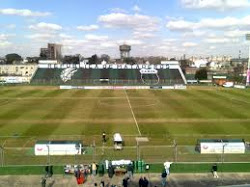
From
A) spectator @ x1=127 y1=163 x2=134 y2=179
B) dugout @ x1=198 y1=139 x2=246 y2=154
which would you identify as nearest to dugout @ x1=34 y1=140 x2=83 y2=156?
spectator @ x1=127 y1=163 x2=134 y2=179

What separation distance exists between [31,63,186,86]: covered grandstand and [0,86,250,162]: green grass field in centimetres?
5123

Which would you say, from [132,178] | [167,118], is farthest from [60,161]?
[167,118]

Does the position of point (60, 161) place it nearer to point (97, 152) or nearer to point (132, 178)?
point (97, 152)

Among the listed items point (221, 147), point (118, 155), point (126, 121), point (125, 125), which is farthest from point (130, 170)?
point (126, 121)

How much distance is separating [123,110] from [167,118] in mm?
9776

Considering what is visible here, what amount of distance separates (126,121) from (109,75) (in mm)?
82000

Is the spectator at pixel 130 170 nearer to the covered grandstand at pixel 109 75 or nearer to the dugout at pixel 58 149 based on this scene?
the dugout at pixel 58 149

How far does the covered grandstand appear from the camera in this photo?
4973 inches

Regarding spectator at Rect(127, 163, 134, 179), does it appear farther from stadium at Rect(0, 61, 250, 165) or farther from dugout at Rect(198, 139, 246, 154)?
dugout at Rect(198, 139, 246, 154)

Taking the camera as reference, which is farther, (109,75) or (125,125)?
(109,75)

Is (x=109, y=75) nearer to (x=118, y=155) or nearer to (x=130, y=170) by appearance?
(x=118, y=155)

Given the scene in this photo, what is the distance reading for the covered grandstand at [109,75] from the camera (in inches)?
4973

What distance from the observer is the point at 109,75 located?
436 feet

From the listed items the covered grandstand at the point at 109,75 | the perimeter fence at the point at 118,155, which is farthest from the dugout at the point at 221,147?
the covered grandstand at the point at 109,75
